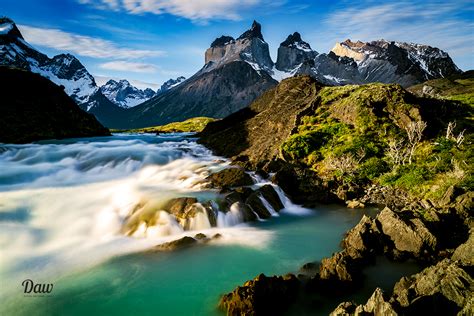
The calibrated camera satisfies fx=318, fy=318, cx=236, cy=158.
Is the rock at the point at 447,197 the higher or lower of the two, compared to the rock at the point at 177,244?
higher

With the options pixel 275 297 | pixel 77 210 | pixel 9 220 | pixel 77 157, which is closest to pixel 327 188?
pixel 275 297

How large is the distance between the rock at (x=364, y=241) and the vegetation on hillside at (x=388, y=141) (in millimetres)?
10688

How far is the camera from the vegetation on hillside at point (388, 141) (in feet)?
97.2

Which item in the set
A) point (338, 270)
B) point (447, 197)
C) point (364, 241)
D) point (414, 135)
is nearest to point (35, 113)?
point (414, 135)

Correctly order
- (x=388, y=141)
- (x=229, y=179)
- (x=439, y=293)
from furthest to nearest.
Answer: (x=388, y=141) < (x=229, y=179) < (x=439, y=293)

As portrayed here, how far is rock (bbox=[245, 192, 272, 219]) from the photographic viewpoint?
26608 millimetres

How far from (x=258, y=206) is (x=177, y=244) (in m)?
8.59

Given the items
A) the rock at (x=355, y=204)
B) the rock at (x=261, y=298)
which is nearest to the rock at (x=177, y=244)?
the rock at (x=261, y=298)

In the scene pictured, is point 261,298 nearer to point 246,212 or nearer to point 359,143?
point 246,212

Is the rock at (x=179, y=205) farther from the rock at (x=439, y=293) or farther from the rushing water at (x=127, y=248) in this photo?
the rock at (x=439, y=293)

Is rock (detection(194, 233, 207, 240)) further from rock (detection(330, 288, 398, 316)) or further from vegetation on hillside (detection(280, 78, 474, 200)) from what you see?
vegetation on hillside (detection(280, 78, 474, 200))

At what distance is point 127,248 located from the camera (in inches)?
821

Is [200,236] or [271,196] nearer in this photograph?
[200,236]

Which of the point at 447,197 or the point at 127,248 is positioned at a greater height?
the point at 447,197
